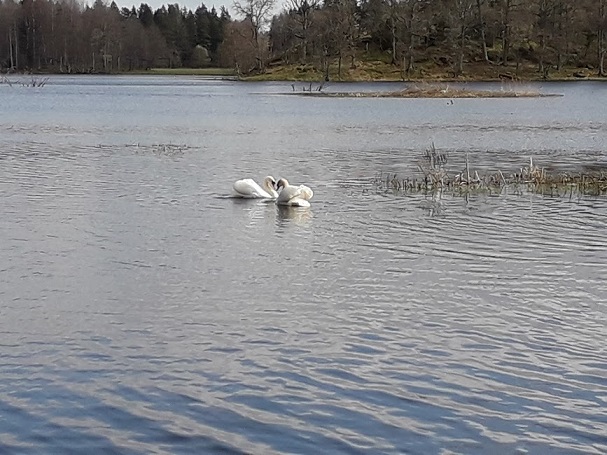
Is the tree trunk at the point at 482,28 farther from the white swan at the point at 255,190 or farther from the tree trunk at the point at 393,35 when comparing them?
the white swan at the point at 255,190

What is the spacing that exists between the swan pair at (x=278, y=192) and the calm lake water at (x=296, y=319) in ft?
1.19

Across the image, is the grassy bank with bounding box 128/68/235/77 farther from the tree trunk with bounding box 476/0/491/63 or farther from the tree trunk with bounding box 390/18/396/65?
the tree trunk with bounding box 476/0/491/63

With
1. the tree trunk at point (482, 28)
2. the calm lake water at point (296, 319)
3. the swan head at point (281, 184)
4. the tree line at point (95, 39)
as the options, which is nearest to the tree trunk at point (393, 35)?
the tree trunk at point (482, 28)

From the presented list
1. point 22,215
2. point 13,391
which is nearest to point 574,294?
point 13,391

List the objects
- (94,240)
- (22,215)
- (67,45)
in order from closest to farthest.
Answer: (94,240) → (22,215) → (67,45)

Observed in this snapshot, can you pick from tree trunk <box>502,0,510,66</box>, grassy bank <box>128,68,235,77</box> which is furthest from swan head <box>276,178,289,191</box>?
grassy bank <box>128,68,235,77</box>

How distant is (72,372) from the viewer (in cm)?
993

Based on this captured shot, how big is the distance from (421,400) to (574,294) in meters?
4.55

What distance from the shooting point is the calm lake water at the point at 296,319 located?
28.3 ft

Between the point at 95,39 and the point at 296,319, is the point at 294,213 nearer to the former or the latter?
the point at 296,319

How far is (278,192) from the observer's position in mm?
21344

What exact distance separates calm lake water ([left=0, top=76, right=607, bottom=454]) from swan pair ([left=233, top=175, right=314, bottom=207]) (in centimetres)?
36

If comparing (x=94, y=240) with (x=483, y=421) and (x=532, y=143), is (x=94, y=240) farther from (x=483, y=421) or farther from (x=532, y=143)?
(x=532, y=143)

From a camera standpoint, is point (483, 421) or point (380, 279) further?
point (380, 279)
